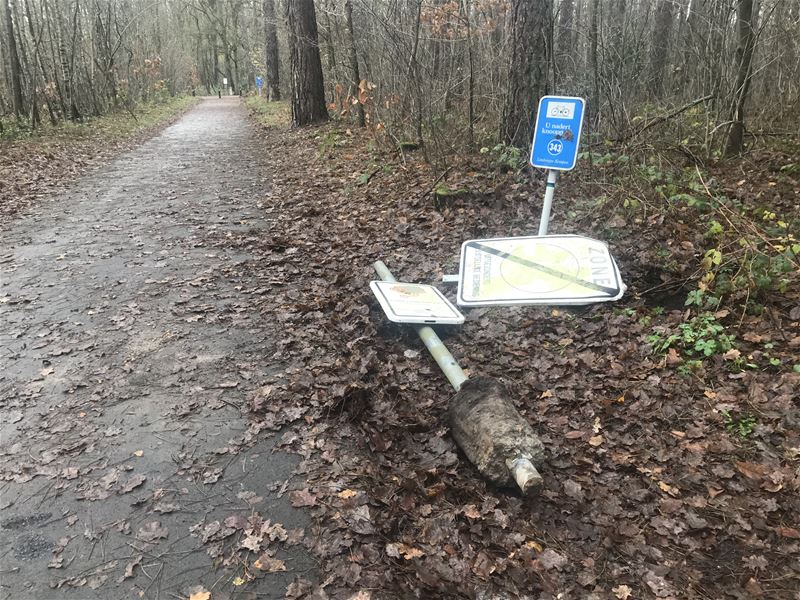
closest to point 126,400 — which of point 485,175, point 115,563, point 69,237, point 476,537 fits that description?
point 115,563

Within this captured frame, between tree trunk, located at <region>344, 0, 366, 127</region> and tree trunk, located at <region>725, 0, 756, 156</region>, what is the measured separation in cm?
704

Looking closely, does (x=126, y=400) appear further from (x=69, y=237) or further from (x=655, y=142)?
(x=655, y=142)

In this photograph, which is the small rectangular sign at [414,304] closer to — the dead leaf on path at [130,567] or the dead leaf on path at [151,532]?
the dead leaf on path at [151,532]

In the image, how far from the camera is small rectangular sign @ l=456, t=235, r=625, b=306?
16.5 feet

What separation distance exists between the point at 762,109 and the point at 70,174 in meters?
13.9

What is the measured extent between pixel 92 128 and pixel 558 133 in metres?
20.0

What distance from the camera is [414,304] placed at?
5.24 m

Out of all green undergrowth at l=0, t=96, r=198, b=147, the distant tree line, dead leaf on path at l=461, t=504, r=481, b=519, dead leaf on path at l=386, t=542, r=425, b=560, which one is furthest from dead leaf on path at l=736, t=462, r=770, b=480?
green undergrowth at l=0, t=96, r=198, b=147

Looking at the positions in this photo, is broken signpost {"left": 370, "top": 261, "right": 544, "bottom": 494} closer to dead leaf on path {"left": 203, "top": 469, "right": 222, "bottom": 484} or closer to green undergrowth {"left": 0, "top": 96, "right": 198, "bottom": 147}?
dead leaf on path {"left": 203, "top": 469, "right": 222, "bottom": 484}

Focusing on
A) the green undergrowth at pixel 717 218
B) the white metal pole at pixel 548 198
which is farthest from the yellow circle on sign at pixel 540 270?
the green undergrowth at pixel 717 218

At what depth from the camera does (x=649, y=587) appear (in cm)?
288

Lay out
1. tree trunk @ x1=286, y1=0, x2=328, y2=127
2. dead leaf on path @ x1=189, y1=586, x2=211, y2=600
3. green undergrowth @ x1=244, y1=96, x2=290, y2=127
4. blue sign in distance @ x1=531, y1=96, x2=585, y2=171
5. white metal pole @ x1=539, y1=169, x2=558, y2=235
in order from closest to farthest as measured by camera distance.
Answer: dead leaf on path @ x1=189, y1=586, x2=211, y2=600 < blue sign in distance @ x1=531, y1=96, x2=585, y2=171 < white metal pole @ x1=539, y1=169, x2=558, y2=235 < tree trunk @ x1=286, y1=0, x2=328, y2=127 < green undergrowth @ x1=244, y1=96, x2=290, y2=127

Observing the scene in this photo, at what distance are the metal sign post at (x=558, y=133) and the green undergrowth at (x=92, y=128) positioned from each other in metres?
15.5

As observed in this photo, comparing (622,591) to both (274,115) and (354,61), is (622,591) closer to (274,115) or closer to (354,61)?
(354,61)
